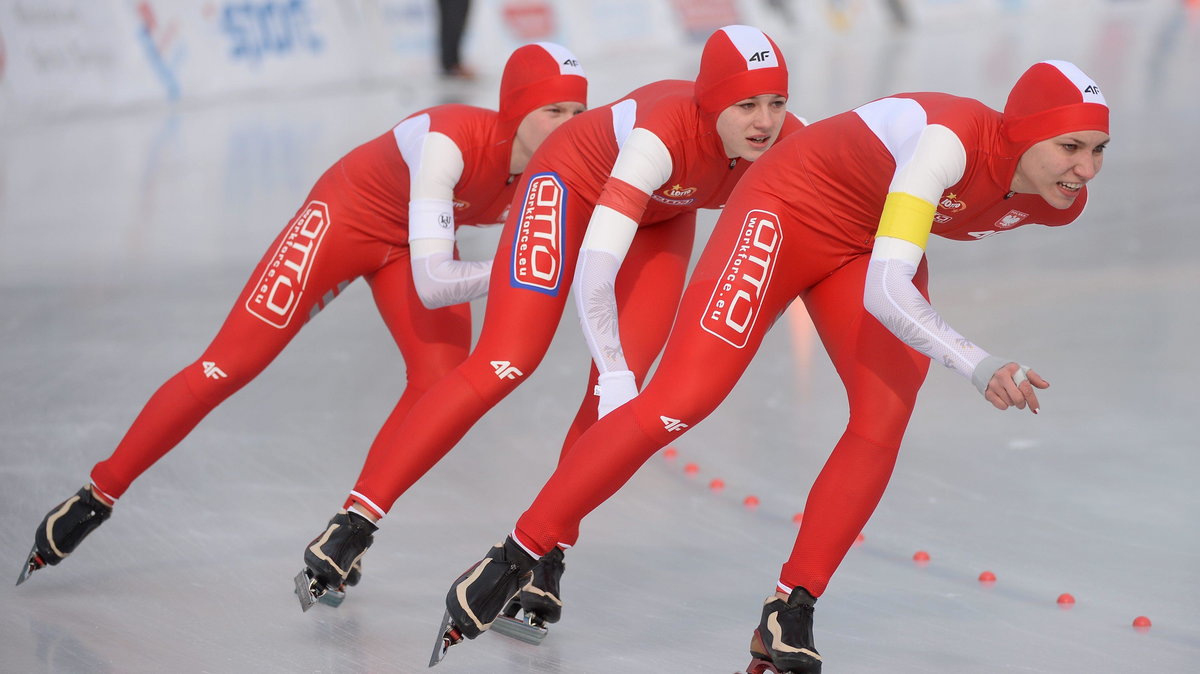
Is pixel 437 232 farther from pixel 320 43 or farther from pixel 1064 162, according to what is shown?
pixel 320 43

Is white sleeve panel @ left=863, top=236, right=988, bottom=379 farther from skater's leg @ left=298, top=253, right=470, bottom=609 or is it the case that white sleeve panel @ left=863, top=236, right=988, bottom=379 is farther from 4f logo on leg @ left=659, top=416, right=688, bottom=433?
skater's leg @ left=298, top=253, right=470, bottom=609

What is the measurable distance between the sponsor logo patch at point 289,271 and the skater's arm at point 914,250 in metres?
1.81

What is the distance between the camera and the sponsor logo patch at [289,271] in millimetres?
4078

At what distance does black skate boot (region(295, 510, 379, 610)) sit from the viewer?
11.7 feet

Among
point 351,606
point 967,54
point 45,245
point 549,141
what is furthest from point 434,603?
point 967,54

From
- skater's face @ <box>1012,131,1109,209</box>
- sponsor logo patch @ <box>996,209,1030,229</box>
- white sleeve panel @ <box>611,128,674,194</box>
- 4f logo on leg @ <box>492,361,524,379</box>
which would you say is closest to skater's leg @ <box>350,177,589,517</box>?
4f logo on leg @ <box>492,361,524,379</box>

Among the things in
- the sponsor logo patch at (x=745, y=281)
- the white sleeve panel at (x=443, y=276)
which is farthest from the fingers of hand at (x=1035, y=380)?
the white sleeve panel at (x=443, y=276)

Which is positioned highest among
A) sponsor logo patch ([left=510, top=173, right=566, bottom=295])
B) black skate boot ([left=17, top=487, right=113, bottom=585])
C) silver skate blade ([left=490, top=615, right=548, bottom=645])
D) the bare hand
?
sponsor logo patch ([left=510, top=173, right=566, bottom=295])

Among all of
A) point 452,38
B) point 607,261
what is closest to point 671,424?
point 607,261

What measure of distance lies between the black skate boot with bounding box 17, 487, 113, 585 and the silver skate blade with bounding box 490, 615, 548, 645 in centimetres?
126

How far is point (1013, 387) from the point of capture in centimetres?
273

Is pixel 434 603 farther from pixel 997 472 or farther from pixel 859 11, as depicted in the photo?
pixel 859 11

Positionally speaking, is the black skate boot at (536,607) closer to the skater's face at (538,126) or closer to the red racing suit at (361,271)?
the red racing suit at (361,271)

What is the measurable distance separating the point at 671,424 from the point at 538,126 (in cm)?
123
